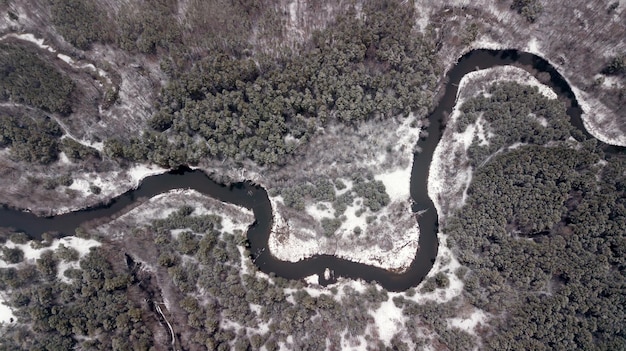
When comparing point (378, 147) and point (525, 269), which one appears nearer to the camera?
point (525, 269)

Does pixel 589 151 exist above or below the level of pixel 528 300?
above

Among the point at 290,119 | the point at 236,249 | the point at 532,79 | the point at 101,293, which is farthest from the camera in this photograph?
the point at 532,79

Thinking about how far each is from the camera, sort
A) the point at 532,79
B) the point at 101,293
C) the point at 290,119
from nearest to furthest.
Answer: the point at 101,293, the point at 290,119, the point at 532,79

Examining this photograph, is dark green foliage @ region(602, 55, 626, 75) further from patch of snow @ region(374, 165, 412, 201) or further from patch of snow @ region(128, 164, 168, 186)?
patch of snow @ region(128, 164, 168, 186)

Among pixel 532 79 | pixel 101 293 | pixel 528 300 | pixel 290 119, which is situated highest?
pixel 532 79

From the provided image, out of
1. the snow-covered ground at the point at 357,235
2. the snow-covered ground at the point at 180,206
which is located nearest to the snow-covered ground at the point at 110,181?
the snow-covered ground at the point at 180,206

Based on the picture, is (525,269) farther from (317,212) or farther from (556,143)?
(317,212)

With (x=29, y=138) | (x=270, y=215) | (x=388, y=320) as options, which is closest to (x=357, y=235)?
(x=388, y=320)

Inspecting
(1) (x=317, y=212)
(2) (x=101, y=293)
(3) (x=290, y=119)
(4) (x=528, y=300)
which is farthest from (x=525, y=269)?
(2) (x=101, y=293)
